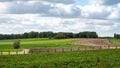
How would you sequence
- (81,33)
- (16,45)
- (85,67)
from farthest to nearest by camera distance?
(81,33)
(16,45)
(85,67)

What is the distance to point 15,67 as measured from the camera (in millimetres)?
37625

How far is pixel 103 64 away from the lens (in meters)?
37.4

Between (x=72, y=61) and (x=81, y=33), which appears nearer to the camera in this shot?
(x=72, y=61)

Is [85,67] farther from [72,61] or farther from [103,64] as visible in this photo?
[72,61]

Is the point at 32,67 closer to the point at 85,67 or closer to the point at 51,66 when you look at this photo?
the point at 51,66

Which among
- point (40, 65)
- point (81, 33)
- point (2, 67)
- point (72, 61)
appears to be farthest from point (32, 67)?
point (81, 33)

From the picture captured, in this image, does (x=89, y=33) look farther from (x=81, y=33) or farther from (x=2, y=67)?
(x=2, y=67)

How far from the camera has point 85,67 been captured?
36062 millimetres

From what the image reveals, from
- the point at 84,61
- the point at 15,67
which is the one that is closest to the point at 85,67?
the point at 84,61

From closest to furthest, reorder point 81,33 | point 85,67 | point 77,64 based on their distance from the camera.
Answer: point 85,67 < point 77,64 < point 81,33

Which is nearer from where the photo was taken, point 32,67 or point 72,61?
point 32,67

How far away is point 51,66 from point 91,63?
515 cm

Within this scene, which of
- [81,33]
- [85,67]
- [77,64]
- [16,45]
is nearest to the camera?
[85,67]

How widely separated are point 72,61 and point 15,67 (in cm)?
762
